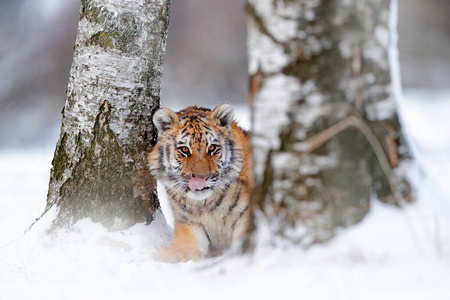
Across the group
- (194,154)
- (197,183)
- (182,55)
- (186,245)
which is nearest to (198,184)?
(197,183)

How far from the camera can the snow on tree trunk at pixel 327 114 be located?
78.1 inches

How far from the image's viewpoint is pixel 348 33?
1979 mm

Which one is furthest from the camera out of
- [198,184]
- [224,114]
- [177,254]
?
[224,114]

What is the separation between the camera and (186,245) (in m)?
3.51

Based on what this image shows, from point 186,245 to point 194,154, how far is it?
25.1 inches

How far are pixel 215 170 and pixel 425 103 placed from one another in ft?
23.3

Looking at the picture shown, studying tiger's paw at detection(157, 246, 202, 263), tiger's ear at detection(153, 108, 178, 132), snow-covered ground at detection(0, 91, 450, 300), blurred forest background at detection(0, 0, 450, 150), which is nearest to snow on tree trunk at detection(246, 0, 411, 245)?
snow-covered ground at detection(0, 91, 450, 300)

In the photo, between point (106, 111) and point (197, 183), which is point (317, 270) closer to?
point (197, 183)

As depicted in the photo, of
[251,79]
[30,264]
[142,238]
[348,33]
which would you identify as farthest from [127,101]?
[348,33]

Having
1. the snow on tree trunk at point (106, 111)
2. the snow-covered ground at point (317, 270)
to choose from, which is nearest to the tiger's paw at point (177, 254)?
the snow-covered ground at point (317, 270)

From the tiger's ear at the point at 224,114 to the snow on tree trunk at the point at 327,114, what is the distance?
5.35 ft

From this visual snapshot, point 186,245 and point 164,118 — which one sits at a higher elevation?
point 164,118

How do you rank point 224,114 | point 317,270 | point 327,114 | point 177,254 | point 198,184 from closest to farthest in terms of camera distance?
1. point 317,270
2. point 327,114
3. point 177,254
4. point 198,184
5. point 224,114

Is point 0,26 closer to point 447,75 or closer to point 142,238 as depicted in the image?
point 142,238
